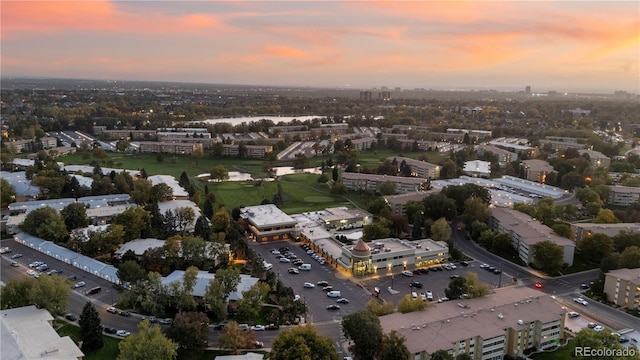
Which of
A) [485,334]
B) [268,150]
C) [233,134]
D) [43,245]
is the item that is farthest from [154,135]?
[485,334]

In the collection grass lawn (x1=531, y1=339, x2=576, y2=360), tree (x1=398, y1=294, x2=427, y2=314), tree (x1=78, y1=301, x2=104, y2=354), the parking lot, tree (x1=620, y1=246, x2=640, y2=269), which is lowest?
grass lawn (x1=531, y1=339, x2=576, y2=360)

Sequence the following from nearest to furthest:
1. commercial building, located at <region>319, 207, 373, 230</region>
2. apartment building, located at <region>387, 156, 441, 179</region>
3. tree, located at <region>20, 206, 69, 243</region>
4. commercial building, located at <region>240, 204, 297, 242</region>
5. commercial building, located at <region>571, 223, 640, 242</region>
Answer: tree, located at <region>20, 206, 69, 243</region>
commercial building, located at <region>571, 223, 640, 242</region>
commercial building, located at <region>240, 204, 297, 242</region>
commercial building, located at <region>319, 207, 373, 230</region>
apartment building, located at <region>387, 156, 441, 179</region>

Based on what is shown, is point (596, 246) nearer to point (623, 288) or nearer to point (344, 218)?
point (623, 288)

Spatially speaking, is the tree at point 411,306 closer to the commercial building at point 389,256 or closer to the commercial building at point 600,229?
the commercial building at point 389,256

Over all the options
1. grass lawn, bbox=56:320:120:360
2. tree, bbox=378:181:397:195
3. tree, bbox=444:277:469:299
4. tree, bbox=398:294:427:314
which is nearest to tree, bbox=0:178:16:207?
grass lawn, bbox=56:320:120:360

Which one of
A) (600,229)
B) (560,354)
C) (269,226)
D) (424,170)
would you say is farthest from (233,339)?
(424,170)

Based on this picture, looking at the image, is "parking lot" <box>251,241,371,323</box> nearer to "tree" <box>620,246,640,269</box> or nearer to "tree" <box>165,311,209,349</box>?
"tree" <box>165,311,209,349</box>

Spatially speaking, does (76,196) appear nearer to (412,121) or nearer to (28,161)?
(28,161)
